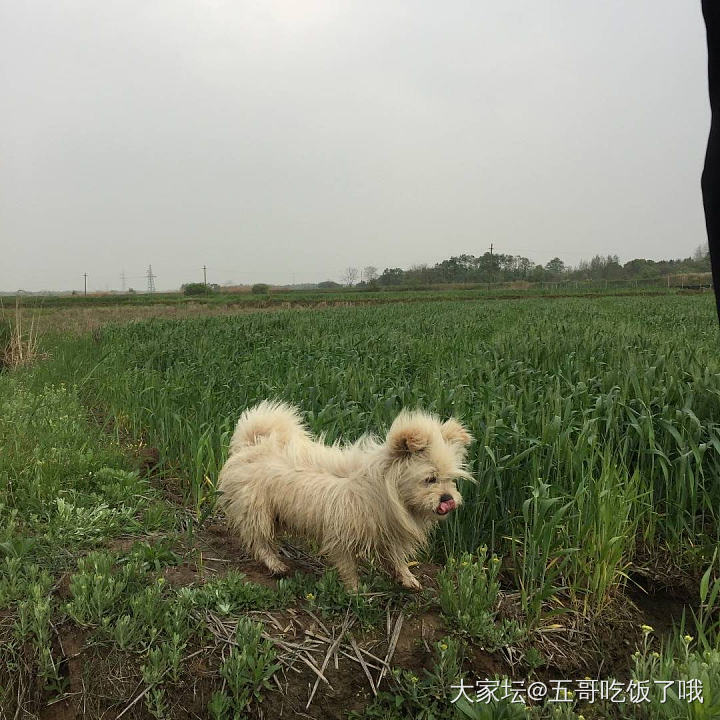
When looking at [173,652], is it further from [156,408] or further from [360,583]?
[156,408]

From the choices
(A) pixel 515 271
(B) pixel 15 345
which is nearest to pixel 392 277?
(A) pixel 515 271

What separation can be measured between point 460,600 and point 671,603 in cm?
148

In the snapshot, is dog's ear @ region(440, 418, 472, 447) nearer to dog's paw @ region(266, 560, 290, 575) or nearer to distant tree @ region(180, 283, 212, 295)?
dog's paw @ region(266, 560, 290, 575)

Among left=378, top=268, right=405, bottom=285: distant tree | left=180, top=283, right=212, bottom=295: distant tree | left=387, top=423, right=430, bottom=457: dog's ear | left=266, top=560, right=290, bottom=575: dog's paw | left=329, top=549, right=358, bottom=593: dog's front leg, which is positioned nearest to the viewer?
left=387, top=423, right=430, bottom=457: dog's ear

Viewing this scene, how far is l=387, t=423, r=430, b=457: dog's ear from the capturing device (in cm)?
191

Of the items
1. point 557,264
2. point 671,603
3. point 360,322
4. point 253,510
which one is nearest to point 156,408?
point 253,510

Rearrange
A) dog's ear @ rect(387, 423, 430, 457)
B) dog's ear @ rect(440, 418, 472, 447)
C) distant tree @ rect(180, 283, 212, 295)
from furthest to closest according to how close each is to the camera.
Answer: distant tree @ rect(180, 283, 212, 295) < dog's ear @ rect(440, 418, 472, 447) < dog's ear @ rect(387, 423, 430, 457)

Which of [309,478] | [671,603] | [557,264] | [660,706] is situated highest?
[557,264]

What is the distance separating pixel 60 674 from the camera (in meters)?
2.10

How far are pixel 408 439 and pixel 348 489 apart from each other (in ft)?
1.57

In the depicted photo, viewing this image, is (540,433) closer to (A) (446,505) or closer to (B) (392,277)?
(A) (446,505)

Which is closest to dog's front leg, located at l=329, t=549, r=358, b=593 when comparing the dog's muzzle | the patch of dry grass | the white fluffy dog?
the white fluffy dog

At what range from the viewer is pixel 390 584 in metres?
2.40

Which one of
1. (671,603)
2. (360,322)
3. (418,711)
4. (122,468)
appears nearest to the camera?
(418,711)
